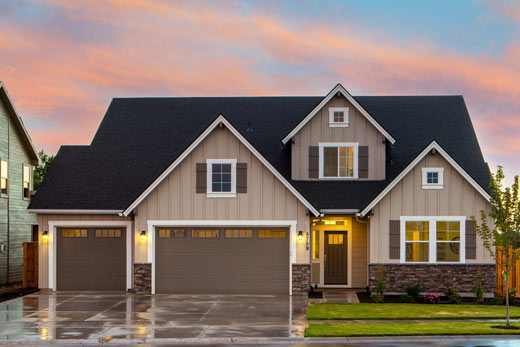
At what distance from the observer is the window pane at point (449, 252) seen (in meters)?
22.6

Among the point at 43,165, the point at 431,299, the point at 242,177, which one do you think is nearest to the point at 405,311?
the point at 431,299

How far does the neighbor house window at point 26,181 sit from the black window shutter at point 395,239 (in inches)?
696

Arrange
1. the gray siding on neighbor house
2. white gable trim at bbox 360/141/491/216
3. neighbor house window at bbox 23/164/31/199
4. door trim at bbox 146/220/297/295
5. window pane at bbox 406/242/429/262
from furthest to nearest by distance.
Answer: neighbor house window at bbox 23/164/31/199 → the gray siding on neighbor house → door trim at bbox 146/220/297/295 → window pane at bbox 406/242/429/262 → white gable trim at bbox 360/141/491/216

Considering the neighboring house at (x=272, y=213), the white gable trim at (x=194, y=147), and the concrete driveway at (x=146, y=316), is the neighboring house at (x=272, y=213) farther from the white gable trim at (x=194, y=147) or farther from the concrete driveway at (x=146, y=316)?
the concrete driveway at (x=146, y=316)

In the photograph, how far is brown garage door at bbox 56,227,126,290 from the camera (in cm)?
2431

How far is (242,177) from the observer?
23203 mm

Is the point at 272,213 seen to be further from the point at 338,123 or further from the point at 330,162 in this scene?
the point at 338,123

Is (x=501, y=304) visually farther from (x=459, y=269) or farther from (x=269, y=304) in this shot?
(x=269, y=304)

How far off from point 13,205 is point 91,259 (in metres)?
6.74

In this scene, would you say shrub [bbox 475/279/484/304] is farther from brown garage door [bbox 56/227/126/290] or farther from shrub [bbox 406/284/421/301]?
brown garage door [bbox 56/227/126/290]

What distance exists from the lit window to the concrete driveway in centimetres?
568

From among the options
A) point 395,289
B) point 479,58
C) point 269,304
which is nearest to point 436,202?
point 395,289

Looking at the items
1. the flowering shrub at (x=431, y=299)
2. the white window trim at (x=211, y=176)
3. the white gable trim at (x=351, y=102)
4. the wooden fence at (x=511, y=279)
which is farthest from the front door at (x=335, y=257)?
the wooden fence at (x=511, y=279)

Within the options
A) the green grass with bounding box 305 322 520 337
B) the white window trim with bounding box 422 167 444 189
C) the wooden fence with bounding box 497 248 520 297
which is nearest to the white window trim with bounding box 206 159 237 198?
the white window trim with bounding box 422 167 444 189
